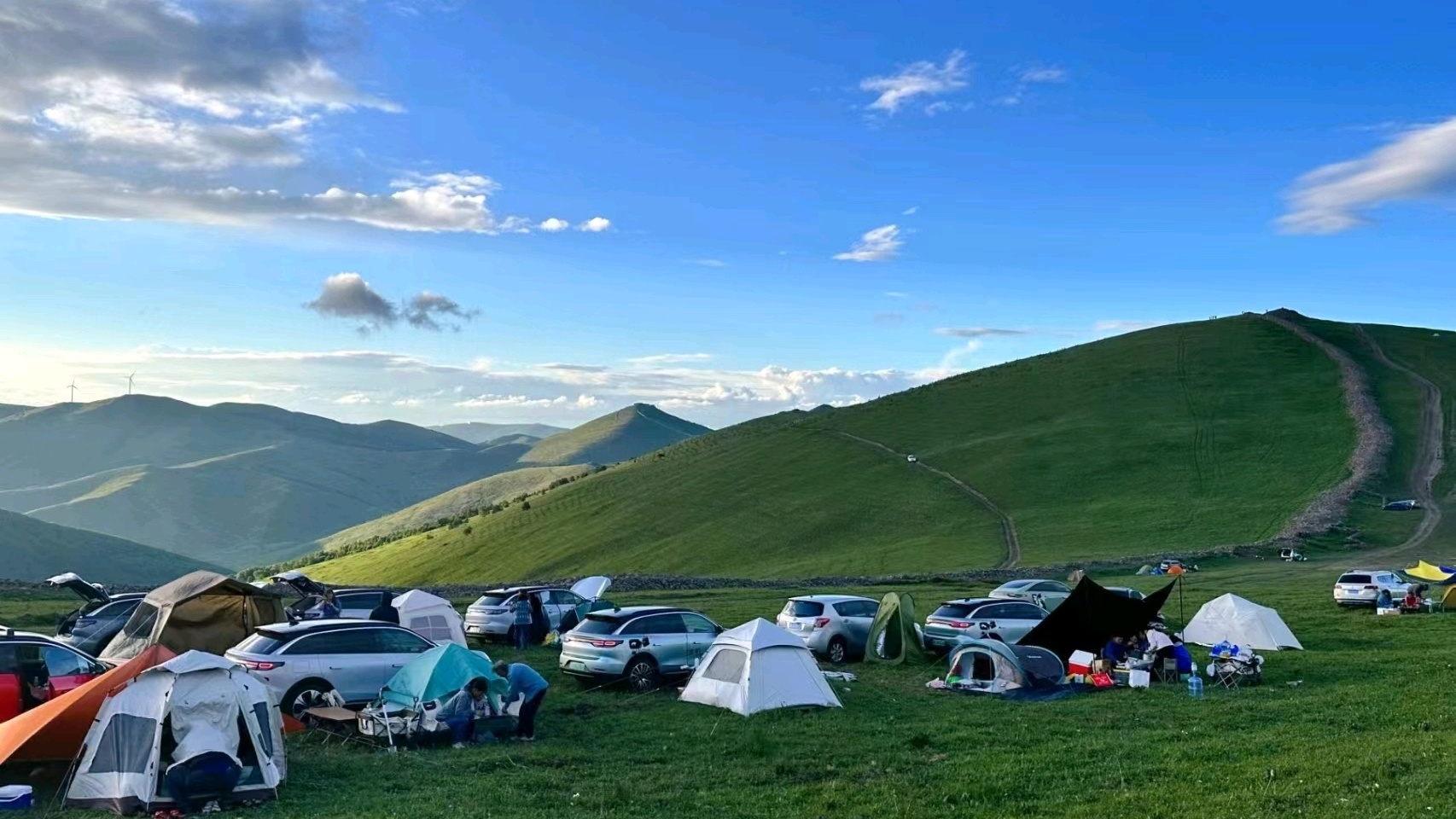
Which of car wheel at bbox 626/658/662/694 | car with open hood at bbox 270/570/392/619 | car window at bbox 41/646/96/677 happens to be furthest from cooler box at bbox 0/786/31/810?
car with open hood at bbox 270/570/392/619

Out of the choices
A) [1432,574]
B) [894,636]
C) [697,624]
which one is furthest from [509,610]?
[1432,574]

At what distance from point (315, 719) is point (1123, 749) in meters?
13.5

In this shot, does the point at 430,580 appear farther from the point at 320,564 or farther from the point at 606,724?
the point at 606,724

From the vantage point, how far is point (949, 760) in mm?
16500

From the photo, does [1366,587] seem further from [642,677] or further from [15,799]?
[15,799]

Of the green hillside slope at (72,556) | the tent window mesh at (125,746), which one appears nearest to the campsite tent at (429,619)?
the tent window mesh at (125,746)

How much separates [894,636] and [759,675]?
8564 millimetres

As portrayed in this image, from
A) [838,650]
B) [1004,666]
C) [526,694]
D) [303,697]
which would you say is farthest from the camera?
[838,650]

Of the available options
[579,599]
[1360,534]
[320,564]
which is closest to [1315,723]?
[579,599]

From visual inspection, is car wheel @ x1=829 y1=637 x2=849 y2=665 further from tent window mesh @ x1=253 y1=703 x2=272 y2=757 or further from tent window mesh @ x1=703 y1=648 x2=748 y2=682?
tent window mesh @ x1=253 y1=703 x2=272 y2=757

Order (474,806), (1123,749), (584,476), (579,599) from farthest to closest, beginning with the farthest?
1. (584,476)
2. (579,599)
3. (1123,749)
4. (474,806)

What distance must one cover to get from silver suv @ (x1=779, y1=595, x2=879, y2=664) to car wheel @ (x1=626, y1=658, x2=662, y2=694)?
598 cm

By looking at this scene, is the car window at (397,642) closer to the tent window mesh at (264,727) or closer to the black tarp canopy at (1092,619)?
the tent window mesh at (264,727)

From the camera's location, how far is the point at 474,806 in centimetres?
1405
